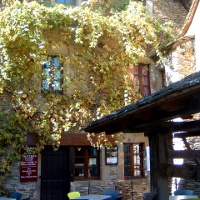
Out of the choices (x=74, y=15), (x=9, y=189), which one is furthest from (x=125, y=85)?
(x=9, y=189)

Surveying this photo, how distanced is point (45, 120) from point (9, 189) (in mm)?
2004

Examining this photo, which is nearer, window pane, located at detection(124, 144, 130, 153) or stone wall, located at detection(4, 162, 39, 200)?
stone wall, located at detection(4, 162, 39, 200)

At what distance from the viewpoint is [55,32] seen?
1017 cm

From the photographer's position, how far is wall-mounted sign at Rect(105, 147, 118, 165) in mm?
10352

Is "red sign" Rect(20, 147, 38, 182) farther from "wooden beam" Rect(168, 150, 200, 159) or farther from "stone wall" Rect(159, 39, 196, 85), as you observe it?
"wooden beam" Rect(168, 150, 200, 159)

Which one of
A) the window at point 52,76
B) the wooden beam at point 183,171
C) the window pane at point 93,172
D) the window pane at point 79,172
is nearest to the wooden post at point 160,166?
the wooden beam at point 183,171

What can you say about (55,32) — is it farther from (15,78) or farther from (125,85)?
(125,85)

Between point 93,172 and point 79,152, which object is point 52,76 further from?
point 93,172

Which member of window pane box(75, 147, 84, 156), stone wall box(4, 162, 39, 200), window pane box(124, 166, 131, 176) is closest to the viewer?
stone wall box(4, 162, 39, 200)

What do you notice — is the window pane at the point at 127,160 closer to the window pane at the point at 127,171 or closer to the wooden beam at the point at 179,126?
the window pane at the point at 127,171

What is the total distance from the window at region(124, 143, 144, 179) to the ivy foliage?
119 centimetres

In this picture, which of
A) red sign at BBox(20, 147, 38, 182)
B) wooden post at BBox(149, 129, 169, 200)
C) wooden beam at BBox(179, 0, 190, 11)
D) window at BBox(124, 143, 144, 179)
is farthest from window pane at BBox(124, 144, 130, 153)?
wooden post at BBox(149, 129, 169, 200)

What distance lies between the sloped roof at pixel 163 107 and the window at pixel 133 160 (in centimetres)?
640

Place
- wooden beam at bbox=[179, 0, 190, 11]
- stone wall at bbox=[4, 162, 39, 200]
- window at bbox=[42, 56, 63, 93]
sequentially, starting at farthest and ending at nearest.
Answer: wooden beam at bbox=[179, 0, 190, 11] < window at bbox=[42, 56, 63, 93] < stone wall at bbox=[4, 162, 39, 200]
